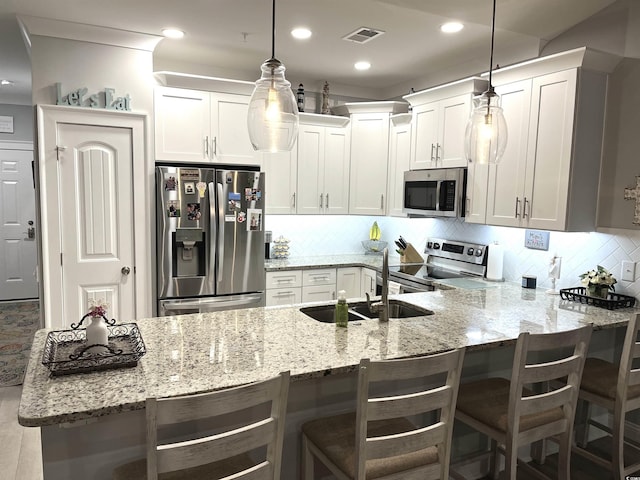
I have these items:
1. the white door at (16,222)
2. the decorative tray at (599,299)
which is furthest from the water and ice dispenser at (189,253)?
the white door at (16,222)

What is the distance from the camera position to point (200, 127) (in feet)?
12.4

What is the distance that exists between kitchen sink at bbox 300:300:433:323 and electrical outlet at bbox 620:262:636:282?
1.35 metres

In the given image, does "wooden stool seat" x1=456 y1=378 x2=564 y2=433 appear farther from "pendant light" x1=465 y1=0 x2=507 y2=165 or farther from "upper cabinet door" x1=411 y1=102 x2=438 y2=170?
"upper cabinet door" x1=411 y1=102 x2=438 y2=170

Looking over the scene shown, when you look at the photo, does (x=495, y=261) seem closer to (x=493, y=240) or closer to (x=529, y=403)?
(x=493, y=240)

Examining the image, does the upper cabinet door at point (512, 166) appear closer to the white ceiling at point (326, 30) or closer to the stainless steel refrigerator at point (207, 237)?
the white ceiling at point (326, 30)

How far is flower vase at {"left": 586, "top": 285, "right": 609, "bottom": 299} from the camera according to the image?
2.83 metres

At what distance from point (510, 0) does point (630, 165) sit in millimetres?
1253

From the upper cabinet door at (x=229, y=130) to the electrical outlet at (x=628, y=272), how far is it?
2.82 meters

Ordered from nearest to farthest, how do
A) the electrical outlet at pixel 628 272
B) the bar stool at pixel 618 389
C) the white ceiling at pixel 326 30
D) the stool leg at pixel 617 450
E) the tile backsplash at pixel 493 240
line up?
the bar stool at pixel 618 389
the stool leg at pixel 617 450
the white ceiling at pixel 326 30
the electrical outlet at pixel 628 272
the tile backsplash at pixel 493 240

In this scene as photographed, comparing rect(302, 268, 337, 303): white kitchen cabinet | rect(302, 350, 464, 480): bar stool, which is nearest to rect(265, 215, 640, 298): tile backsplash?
rect(302, 268, 337, 303): white kitchen cabinet

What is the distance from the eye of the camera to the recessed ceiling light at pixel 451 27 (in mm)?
3008

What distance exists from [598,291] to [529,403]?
53.2 inches

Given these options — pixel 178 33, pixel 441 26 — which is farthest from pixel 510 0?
pixel 178 33

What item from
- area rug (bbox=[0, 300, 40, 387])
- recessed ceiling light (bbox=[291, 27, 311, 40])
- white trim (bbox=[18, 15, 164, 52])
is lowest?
area rug (bbox=[0, 300, 40, 387])
